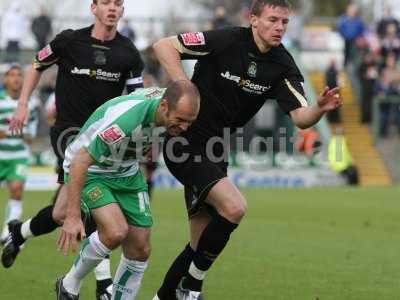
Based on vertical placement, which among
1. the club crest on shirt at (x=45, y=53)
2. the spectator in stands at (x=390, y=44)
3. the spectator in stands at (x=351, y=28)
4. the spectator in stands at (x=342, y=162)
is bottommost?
the spectator in stands at (x=342, y=162)

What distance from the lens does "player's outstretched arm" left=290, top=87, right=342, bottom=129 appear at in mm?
7617

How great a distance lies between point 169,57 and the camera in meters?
8.34

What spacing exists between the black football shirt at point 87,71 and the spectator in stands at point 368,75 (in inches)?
857

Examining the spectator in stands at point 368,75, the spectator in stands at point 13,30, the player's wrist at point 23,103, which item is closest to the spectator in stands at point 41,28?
the spectator in stands at point 13,30

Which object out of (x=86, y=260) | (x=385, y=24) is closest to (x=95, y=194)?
(x=86, y=260)

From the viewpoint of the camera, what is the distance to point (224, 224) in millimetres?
8125

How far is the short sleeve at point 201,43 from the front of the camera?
8.43 metres

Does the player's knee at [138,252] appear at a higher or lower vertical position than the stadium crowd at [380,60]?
higher

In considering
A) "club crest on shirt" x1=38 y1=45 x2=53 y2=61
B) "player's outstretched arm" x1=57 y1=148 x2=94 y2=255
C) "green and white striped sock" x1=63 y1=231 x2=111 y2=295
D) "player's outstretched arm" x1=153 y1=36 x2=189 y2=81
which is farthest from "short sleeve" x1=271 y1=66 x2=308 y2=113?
"club crest on shirt" x1=38 y1=45 x2=53 y2=61

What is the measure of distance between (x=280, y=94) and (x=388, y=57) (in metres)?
22.6

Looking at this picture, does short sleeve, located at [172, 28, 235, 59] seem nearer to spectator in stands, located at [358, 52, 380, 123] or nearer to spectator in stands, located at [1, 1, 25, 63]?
spectator in stands, located at [1, 1, 25, 63]

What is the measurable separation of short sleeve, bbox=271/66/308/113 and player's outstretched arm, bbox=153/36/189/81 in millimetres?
878

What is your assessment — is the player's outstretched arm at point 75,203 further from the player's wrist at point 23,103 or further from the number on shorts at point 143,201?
the player's wrist at point 23,103

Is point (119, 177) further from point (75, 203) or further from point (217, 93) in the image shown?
point (217, 93)
